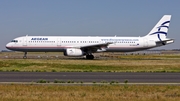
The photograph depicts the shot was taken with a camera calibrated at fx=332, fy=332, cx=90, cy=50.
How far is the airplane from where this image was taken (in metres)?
46.9

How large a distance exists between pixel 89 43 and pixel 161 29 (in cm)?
1236

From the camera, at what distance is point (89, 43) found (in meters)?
49.6

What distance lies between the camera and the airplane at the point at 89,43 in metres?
46.9

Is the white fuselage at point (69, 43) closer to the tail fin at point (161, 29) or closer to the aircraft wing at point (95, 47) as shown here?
the aircraft wing at point (95, 47)

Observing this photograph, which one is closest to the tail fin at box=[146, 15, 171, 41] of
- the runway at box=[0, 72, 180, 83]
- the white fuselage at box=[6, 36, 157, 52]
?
the white fuselage at box=[6, 36, 157, 52]

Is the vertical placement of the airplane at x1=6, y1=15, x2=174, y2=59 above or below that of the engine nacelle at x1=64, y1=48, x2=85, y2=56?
above

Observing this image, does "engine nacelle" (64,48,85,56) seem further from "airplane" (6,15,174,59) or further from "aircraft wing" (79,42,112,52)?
"aircraft wing" (79,42,112,52)

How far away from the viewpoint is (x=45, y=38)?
4725 cm

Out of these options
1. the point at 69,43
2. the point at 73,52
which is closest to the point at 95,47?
the point at 73,52

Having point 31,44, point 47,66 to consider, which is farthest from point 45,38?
point 47,66

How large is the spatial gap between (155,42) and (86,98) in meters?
41.9

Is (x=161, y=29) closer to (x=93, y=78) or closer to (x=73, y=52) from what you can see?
(x=73, y=52)

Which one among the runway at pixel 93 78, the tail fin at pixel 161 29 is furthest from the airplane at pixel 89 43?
the runway at pixel 93 78

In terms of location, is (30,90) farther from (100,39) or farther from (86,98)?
(100,39)
